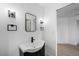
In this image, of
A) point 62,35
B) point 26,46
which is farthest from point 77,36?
point 26,46

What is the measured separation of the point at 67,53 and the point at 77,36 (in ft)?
1.17

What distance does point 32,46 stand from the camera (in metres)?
1.42

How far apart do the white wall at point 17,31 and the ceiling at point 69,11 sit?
1.15 ft

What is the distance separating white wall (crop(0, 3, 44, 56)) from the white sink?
71 mm

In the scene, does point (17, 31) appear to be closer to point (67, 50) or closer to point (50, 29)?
point (50, 29)

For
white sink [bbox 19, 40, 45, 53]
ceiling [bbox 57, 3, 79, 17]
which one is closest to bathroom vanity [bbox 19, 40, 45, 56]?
white sink [bbox 19, 40, 45, 53]

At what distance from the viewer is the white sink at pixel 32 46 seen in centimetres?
137

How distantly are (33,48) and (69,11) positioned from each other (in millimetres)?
955

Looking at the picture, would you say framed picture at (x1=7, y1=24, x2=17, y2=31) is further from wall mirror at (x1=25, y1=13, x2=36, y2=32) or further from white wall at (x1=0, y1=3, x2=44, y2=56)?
wall mirror at (x1=25, y1=13, x2=36, y2=32)

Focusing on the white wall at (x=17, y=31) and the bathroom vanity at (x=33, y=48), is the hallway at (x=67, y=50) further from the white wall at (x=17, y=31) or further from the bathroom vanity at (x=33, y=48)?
the white wall at (x=17, y=31)

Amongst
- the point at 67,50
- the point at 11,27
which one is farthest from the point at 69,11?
the point at 11,27

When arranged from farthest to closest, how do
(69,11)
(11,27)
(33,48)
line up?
(69,11) → (33,48) → (11,27)

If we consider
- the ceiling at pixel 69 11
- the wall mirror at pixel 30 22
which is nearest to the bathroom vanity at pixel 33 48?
the wall mirror at pixel 30 22

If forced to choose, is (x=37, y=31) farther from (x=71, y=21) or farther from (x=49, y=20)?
(x=71, y=21)
